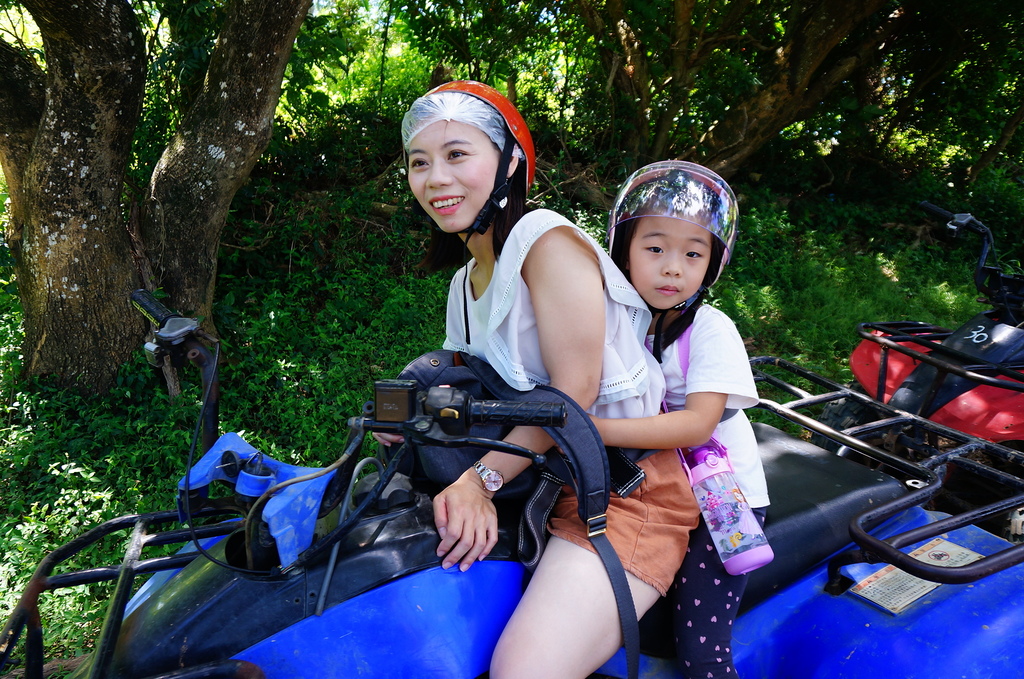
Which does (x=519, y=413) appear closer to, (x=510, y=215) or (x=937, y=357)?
(x=510, y=215)

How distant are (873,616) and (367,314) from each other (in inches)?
154

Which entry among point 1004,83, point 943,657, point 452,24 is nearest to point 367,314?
point 452,24

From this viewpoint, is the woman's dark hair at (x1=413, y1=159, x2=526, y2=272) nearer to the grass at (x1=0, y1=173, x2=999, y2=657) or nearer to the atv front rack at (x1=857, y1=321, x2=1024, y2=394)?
the atv front rack at (x1=857, y1=321, x2=1024, y2=394)

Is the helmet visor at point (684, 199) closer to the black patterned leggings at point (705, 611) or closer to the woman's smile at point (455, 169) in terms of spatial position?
the woman's smile at point (455, 169)

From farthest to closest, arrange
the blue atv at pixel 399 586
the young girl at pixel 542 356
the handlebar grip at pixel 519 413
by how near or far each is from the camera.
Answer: the young girl at pixel 542 356 < the blue atv at pixel 399 586 < the handlebar grip at pixel 519 413

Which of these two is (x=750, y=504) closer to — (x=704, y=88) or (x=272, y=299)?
(x=272, y=299)

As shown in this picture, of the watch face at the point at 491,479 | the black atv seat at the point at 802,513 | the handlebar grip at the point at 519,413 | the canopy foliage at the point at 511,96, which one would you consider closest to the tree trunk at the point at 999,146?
the canopy foliage at the point at 511,96

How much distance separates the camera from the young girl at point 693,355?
1725 millimetres

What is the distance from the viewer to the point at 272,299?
473 centimetres

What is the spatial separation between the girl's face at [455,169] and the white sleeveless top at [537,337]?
170 millimetres

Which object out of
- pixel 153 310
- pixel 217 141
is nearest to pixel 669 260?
pixel 153 310

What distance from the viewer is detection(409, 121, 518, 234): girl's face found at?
188 centimetres

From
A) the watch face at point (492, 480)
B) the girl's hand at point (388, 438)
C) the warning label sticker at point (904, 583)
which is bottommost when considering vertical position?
the warning label sticker at point (904, 583)

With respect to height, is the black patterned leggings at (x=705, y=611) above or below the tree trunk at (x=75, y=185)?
below
